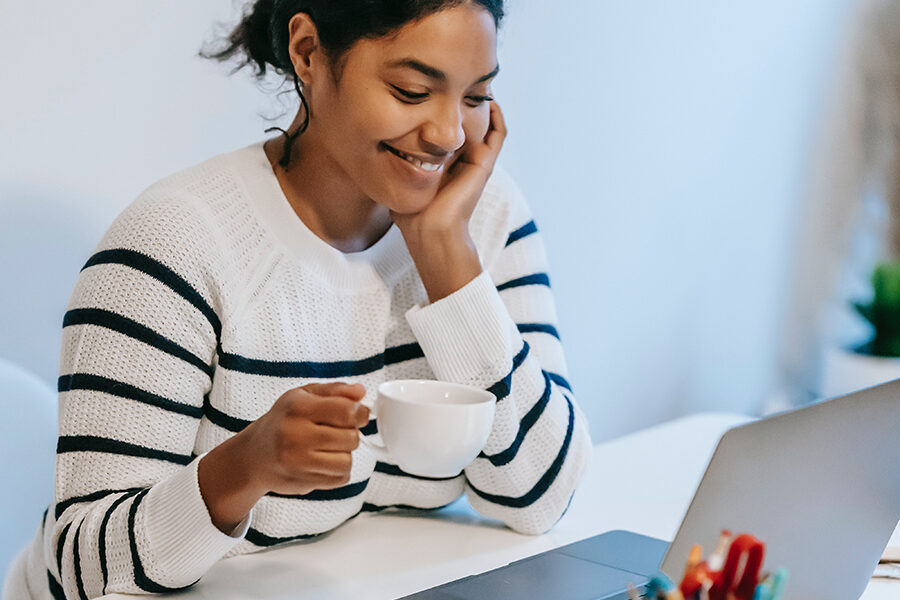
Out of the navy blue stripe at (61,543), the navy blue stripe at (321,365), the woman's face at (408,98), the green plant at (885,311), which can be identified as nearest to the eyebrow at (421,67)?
the woman's face at (408,98)

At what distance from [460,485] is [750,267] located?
5.77 ft

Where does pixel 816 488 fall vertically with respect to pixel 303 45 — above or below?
below

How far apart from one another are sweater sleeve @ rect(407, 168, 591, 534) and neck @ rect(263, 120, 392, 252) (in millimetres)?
142

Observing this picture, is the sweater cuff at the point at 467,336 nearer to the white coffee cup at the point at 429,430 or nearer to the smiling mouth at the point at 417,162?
the smiling mouth at the point at 417,162

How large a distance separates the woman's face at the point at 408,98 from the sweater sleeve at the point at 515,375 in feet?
0.48

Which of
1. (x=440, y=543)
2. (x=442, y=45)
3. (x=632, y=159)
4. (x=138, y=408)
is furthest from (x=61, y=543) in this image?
(x=632, y=159)

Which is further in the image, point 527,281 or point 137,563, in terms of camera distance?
point 527,281

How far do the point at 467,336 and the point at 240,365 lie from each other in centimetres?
24

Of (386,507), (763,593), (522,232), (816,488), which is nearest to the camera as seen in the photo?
(763,593)

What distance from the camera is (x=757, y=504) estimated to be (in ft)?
2.64

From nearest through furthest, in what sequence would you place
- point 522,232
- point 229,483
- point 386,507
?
1. point 229,483
2. point 386,507
3. point 522,232

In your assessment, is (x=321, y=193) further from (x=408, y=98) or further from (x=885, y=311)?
(x=885, y=311)

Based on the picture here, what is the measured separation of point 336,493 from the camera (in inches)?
44.1

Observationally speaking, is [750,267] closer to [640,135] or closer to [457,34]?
[640,135]
